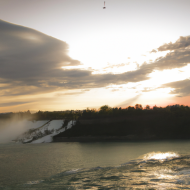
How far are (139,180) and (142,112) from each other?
8507cm

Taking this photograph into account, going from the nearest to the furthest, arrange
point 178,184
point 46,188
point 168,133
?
point 178,184, point 46,188, point 168,133

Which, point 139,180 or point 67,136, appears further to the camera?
point 67,136

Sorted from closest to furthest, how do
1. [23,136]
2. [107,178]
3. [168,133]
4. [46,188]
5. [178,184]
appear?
[178,184]
[46,188]
[107,178]
[168,133]
[23,136]

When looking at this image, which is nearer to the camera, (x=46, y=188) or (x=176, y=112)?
(x=46, y=188)

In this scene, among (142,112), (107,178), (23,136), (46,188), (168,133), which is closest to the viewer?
(46,188)

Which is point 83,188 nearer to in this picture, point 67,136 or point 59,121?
point 67,136

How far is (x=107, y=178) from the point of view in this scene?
19.4 metres

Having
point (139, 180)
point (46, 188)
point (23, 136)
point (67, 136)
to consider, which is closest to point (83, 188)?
point (46, 188)

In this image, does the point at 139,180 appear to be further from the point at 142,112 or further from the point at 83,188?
the point at 142,112

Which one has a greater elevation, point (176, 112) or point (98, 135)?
point (176, 112)

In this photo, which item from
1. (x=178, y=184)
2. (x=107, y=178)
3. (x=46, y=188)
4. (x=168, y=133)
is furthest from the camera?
(x=168, y=133)

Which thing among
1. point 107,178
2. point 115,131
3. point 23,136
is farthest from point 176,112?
point 107,178

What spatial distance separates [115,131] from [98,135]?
8.42 m

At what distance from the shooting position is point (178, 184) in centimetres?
1586
